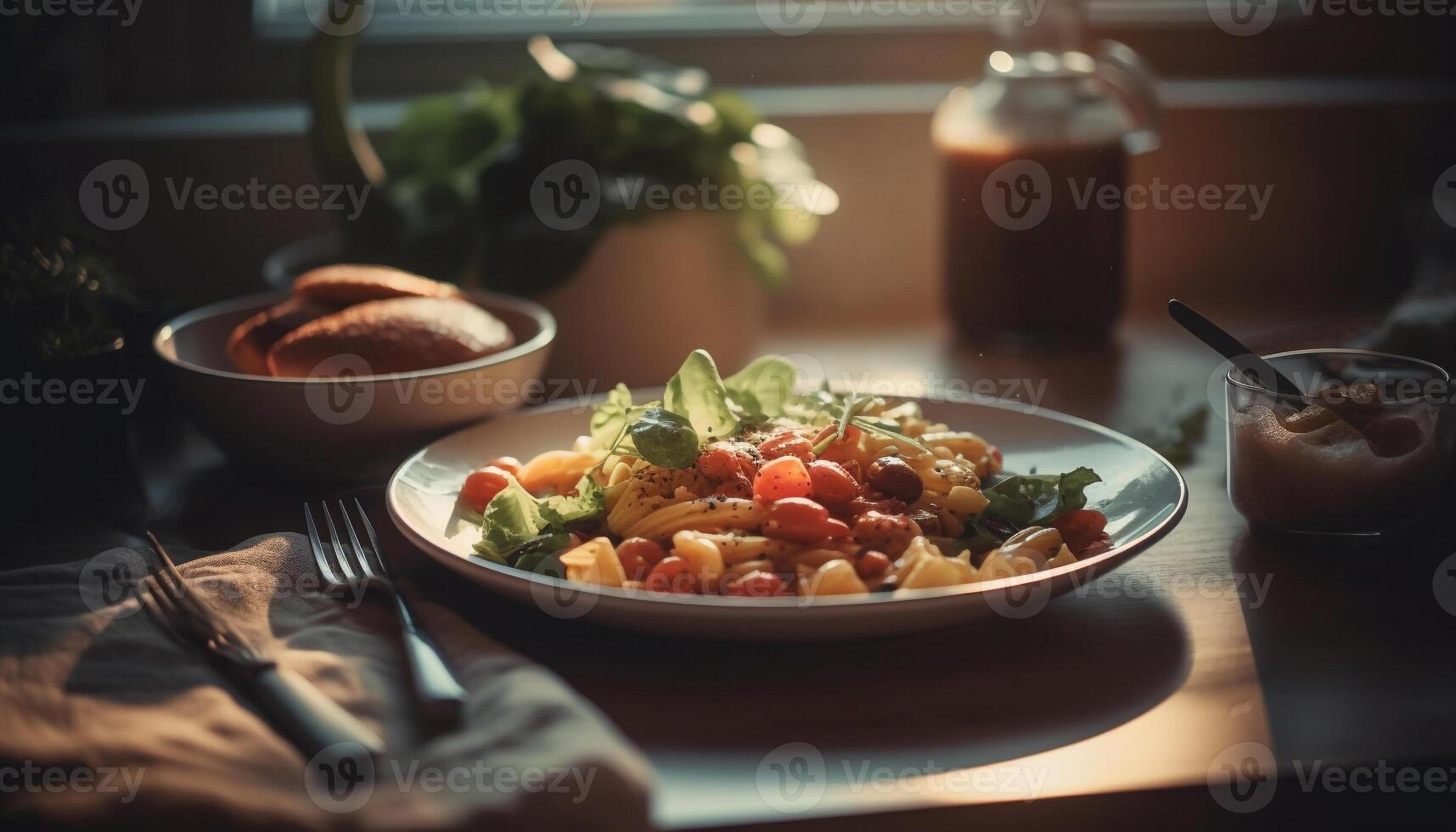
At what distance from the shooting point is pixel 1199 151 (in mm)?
1997

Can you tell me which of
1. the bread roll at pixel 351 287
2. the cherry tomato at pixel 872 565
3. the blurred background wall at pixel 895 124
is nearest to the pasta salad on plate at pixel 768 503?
the cherry tomato at pixel 872 565

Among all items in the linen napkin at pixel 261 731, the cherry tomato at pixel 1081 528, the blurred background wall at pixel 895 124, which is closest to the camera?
the linen napkin at pixel 261 731

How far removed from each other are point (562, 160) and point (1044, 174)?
2.02 feet

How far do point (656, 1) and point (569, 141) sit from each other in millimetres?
762

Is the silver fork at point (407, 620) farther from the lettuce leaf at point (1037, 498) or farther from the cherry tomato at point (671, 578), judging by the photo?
the lettuce leaf at point (1037, 498)

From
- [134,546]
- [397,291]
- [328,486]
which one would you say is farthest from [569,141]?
[134,546]

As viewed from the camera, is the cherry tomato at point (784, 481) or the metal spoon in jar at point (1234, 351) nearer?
the cherry tomato at point (784, 481)

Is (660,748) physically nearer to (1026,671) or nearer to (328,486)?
(1026,671)

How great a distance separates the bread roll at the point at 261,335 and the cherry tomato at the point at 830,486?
595 millimetres

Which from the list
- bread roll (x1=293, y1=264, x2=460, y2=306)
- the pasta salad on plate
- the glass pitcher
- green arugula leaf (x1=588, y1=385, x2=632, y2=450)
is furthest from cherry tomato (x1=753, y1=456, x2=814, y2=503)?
the glass pitcher

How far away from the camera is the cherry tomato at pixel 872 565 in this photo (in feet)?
2.76

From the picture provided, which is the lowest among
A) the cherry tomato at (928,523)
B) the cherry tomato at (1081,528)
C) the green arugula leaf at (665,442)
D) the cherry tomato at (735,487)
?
the cherry tomato at (1081,528)

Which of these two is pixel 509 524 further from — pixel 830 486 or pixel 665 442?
pixel 830 486

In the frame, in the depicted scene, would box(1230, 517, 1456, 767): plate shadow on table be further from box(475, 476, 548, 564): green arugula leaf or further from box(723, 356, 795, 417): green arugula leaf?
box(475, 476, 548, 564): green arugula leaf
